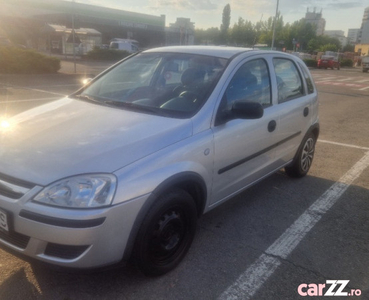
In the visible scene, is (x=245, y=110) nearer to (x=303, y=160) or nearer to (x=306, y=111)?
(x=306, y=111)

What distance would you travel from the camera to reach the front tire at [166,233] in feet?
7.89

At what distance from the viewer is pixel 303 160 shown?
484 cm

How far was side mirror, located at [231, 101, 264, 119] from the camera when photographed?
2984mm

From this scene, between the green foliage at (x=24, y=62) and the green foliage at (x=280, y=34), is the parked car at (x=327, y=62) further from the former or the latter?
the green foliage at (x=24, y=62)

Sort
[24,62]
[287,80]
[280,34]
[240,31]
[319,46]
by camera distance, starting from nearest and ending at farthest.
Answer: [287,80], [24,62], [240,31], [280,34], [319,46]

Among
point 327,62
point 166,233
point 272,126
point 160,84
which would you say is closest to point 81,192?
point 166,233

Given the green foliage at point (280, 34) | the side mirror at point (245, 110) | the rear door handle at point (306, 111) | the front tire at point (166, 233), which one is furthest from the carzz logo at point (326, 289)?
the green foliage at point (280, 34)

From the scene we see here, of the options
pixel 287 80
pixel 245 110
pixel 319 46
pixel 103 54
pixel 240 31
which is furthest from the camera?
pixel 319 46

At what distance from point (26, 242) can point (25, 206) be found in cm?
24

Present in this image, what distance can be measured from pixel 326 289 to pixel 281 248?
0.56m

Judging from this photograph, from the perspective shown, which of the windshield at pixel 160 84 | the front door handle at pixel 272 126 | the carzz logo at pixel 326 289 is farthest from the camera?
the front door handle at pixel 272 126

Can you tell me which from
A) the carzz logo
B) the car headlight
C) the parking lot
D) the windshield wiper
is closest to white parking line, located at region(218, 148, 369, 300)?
the parking lot

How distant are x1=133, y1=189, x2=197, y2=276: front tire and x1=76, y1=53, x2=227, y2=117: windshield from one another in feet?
→ 2.43

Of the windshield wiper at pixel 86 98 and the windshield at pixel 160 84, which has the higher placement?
the windshield at pixel 160 84
